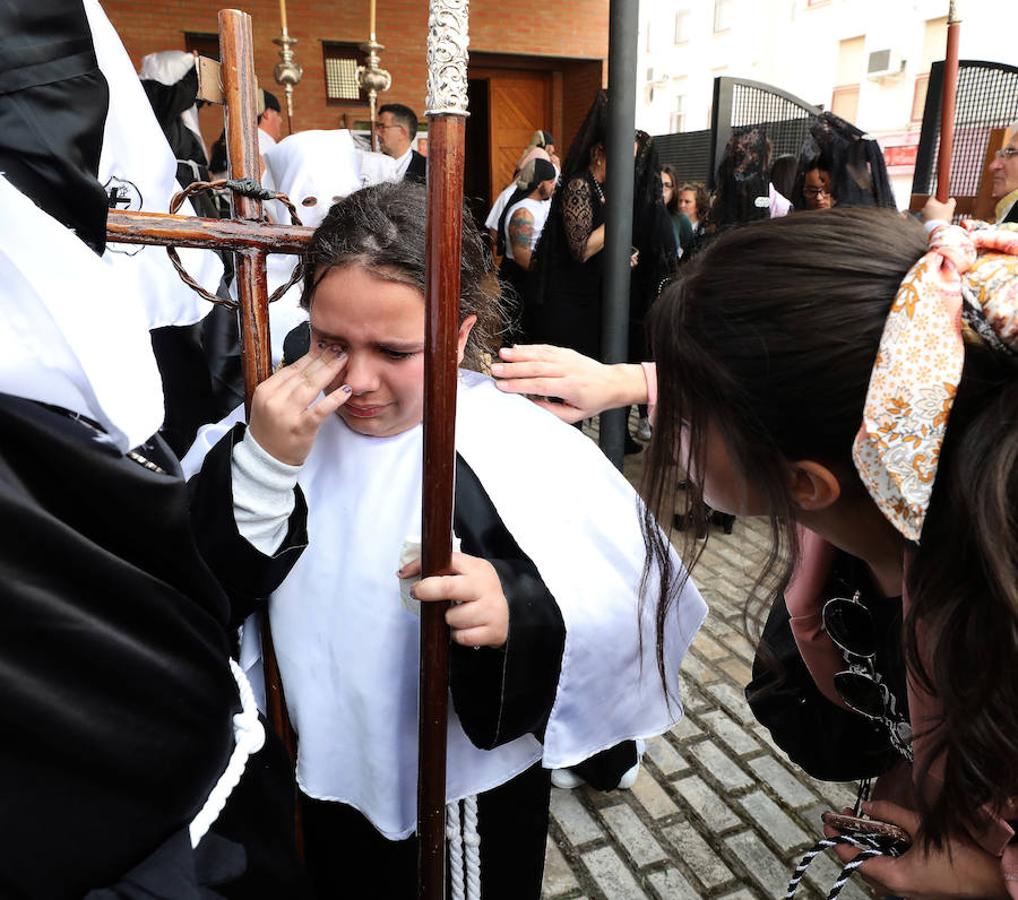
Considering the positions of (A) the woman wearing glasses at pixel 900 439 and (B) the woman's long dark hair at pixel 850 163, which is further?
(B) the woman's long dark hair at pixel 850 163

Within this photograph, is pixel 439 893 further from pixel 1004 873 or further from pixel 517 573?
pixel 1004 873

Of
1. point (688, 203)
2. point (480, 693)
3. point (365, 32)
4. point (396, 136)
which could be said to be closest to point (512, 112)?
point (365, 32)

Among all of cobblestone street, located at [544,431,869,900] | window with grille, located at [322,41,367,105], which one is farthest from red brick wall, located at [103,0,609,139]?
cobblestone street, located at [544,431,869,900]

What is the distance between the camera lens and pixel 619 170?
250cm

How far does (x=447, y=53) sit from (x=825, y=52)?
24.6 m

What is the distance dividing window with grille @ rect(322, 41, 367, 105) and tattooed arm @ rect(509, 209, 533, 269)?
503 cm

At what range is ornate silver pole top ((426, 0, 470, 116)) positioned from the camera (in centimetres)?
81

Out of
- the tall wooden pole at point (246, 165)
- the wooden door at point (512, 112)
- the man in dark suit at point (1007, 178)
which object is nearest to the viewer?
the tall wooden pole at point (246, 165)

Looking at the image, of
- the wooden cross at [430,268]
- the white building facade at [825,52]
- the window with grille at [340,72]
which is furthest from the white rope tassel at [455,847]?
the white building facade at [825,52]

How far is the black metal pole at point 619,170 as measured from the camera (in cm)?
231

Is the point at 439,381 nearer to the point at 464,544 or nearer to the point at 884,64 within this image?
the point at 464,544

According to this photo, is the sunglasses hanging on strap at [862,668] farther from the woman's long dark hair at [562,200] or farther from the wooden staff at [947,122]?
the woman's long dark hair at [562,200]

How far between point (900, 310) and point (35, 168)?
861mm

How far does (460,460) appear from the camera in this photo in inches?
57.3
